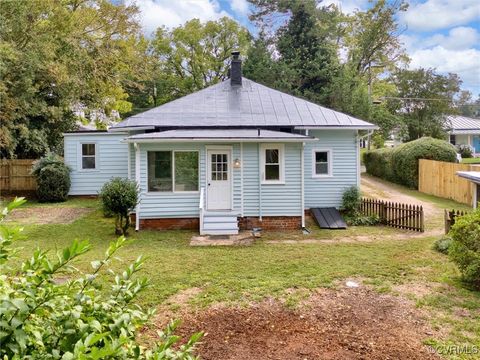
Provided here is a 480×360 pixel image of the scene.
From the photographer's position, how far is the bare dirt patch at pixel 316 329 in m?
4.38

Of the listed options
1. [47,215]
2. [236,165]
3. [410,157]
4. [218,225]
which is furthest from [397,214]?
[47,215]

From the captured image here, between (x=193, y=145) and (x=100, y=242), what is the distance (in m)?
4.03

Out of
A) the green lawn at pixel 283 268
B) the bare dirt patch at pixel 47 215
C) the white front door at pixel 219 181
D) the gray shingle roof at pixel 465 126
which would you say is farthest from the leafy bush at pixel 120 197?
the gray shingle roof at pixel 465 126

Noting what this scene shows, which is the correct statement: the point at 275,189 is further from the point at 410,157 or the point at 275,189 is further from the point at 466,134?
the point at 466,134

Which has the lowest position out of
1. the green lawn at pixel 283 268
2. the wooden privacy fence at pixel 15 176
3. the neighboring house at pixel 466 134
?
the green lawn at pixel 283 268

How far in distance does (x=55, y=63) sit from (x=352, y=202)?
47.8 feet

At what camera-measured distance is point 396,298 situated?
6.07 metres

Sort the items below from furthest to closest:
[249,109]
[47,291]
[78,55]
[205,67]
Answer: [205,67]
[78,55]
[249,109]
[47,291]

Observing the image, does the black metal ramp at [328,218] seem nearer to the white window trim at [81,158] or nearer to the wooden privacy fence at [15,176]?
the white window trim at [81,158]

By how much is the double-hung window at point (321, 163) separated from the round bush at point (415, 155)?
9145mm

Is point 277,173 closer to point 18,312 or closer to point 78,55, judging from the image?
point 18,312

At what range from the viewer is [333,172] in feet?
45.7

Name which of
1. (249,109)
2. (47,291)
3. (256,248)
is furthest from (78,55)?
(47,291)

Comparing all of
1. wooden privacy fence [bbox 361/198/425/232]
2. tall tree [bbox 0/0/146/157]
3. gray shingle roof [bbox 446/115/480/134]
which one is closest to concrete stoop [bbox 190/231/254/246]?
wooden privacy fence [bbox 361/198/425/232]
